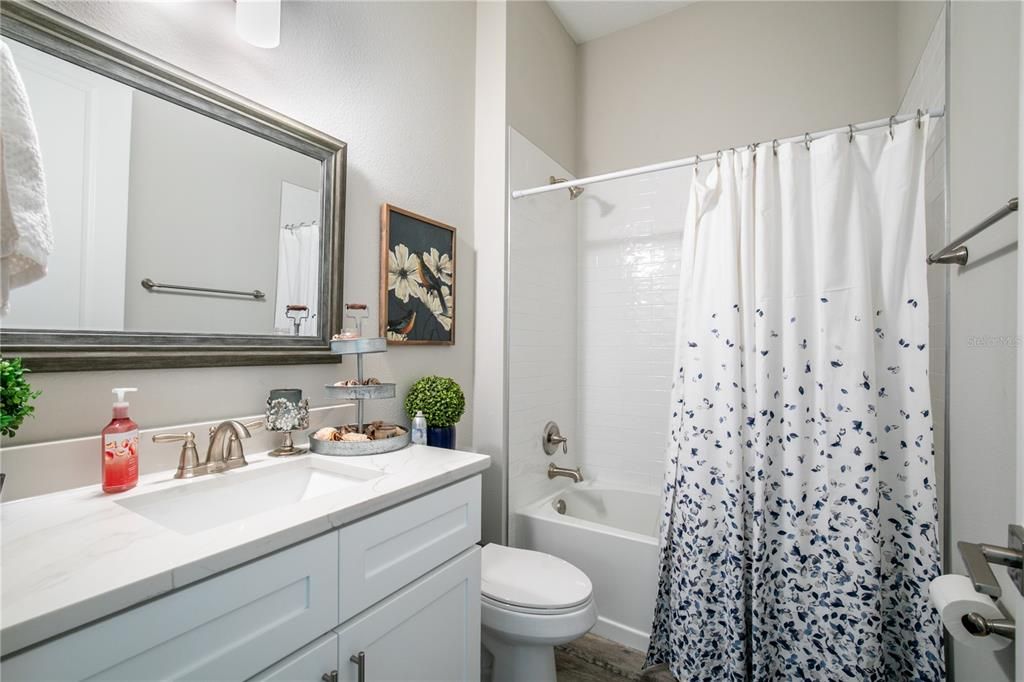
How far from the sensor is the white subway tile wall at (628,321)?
2.50 m

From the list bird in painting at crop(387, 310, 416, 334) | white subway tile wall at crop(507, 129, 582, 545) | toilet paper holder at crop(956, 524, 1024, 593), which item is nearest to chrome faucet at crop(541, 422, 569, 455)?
white subway tile wall at crop(507, 129, 582, 545)

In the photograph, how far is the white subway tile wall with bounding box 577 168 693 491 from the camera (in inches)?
98.3

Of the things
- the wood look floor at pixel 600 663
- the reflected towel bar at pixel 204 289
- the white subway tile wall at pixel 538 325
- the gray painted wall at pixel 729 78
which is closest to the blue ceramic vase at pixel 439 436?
the white subway tile wall at pixel 538 325

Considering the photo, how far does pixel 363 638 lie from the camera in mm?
901

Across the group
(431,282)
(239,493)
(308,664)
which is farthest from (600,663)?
(431,282)

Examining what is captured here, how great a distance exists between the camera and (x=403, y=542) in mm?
1001

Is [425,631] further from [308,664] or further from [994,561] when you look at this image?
[994,561]

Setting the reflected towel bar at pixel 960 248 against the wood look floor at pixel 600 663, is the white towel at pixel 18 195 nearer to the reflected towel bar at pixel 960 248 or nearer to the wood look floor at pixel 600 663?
the reflected towel bar at pixel 960 248

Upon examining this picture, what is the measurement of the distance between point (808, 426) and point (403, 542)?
125 centimetres

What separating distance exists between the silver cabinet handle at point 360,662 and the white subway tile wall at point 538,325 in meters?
1.17

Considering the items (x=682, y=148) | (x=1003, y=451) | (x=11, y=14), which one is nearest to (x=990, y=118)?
(x=1003, y=451)

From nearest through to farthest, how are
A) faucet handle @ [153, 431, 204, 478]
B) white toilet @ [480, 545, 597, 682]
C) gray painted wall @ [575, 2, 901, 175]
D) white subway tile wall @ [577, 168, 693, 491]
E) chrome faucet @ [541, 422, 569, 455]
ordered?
1. faucet handle @ [153, 431, 204, 478]
2. white toilet @ [480, 545, 597, 682]
3. gray painted wall @ [575, 2, 901, 175]
4. chrome faucet @ [541, 422, 569, 455]
5. white subway tile wall @ [577, 168, 693, 491]

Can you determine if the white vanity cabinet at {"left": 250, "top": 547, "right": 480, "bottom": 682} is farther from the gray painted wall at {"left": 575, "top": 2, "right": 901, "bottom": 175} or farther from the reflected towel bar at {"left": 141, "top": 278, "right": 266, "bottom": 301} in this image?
the gray painted wall at {"left": 575, "top": 2, "right": 901, "bottom": 175}

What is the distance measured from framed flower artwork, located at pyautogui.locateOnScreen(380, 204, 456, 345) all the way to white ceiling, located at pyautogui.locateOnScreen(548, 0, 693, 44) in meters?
1.56
